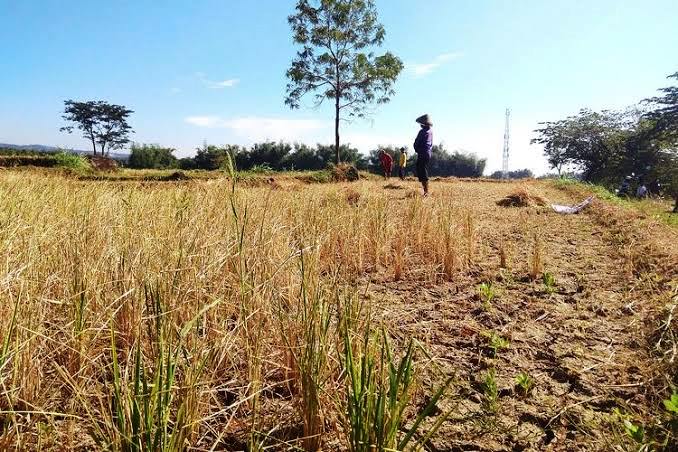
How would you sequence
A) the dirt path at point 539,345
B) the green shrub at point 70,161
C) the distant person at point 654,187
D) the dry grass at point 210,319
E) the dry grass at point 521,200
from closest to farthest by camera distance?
the dry grass at point 210,319 → the dirt path at point 539,345 → the dry grass at point 521,200 → the green shrub at point 70,161 → the distant person at point 654,187

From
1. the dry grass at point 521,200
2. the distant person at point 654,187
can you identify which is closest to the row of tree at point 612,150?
the distant person at point 654,187

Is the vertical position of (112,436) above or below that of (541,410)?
above

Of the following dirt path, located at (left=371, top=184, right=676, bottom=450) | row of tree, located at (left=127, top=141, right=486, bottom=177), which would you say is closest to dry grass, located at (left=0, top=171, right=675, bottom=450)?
dirt path, located at (left=371, top=184, right=676, bottom=450)

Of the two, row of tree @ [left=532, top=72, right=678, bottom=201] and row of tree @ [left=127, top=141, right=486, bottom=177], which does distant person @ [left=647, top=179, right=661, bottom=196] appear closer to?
row of tree @ [left=532, top=72, right=678, bottom=201]

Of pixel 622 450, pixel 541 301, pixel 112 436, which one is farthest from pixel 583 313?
pixel 112 436

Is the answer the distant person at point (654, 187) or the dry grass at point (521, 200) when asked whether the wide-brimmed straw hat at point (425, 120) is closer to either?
the dry grass at point (521, 200)

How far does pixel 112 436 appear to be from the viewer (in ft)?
3.58

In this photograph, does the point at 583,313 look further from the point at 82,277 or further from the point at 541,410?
the point at 82,277

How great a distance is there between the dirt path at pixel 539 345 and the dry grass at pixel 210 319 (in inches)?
0.9

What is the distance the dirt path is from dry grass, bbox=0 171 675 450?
0.07 ft

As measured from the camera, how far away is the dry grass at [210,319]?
1.18 meters

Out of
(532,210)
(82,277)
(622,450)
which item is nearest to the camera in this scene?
(622,450)

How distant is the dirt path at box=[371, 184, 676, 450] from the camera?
55.4 inches

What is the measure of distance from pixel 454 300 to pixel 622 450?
54.2 inches
